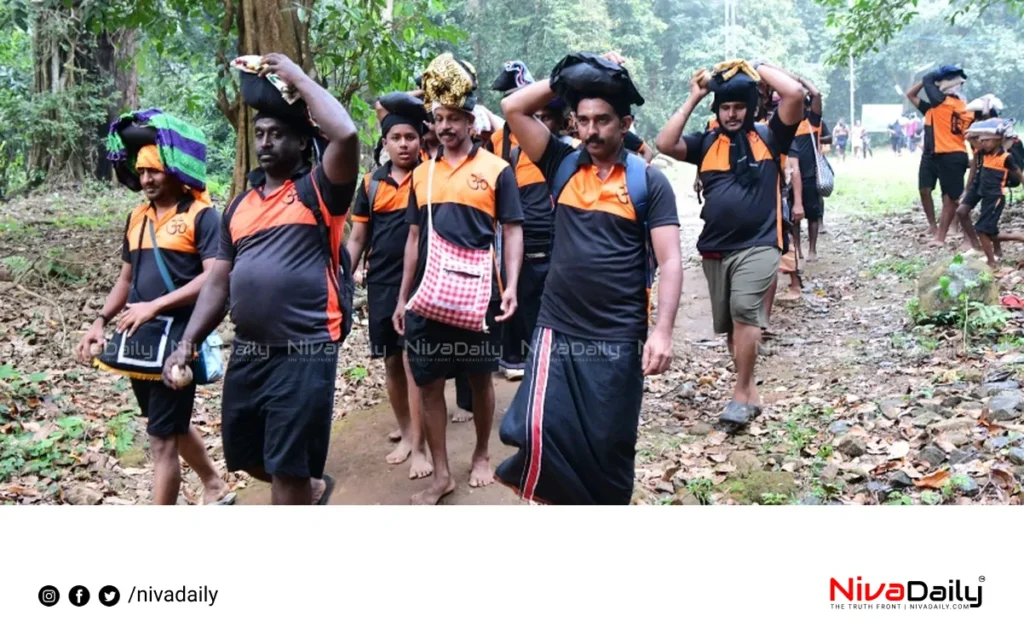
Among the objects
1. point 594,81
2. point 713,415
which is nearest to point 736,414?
point 713,415

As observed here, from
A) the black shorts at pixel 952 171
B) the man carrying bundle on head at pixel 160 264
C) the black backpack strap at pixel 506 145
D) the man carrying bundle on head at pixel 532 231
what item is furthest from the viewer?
the black shorts at pixel 952 171

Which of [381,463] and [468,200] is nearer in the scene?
[468,200]

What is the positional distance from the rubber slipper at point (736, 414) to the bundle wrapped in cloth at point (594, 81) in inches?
76.8

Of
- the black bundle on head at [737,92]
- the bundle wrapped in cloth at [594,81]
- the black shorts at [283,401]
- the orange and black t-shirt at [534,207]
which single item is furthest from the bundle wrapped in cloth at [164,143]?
the black bundle on head at [737,92]

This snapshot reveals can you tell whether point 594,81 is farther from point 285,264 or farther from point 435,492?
point 435,492

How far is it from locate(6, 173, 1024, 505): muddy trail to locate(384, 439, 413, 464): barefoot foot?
0.03m

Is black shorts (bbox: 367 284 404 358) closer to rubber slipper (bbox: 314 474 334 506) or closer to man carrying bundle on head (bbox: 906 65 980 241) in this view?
rubber slipper (bbox: 314 474 334 506)

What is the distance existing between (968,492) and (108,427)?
12.7ft

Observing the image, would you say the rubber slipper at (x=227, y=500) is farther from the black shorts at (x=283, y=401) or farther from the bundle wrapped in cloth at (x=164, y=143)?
the bundle wrapped in cloth at (x=164, y=143)

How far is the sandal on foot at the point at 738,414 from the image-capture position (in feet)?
13.6
